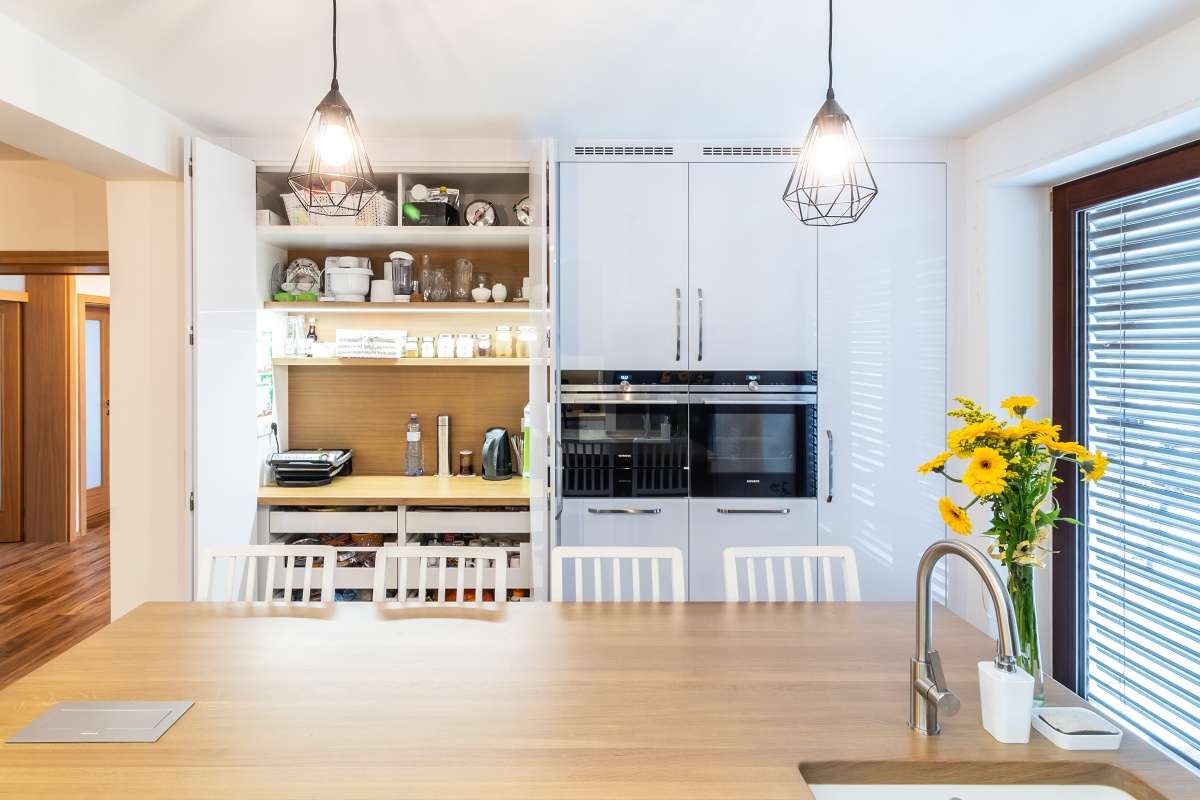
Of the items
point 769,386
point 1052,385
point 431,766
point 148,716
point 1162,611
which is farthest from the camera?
point 769,386

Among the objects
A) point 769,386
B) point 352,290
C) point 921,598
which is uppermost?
point 352,290

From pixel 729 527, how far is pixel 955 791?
74.0 inches

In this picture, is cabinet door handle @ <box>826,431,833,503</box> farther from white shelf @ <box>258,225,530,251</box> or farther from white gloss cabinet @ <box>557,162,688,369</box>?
white shelf @ <box>258,225,530,251</box>

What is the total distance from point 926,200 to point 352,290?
2578 mm

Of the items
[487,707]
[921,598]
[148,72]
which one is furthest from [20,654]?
[921,598]

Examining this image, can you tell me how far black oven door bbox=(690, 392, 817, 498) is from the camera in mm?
3020

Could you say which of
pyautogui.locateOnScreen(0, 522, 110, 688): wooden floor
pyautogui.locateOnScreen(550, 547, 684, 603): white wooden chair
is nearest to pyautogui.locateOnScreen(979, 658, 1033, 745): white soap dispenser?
pyautogui.locateOnScreen(550, 547, 684, 603): white wooden chair

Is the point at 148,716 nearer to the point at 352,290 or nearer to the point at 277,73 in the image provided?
the point at 277,73

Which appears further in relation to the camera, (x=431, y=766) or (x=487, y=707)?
(x=487, y=707)

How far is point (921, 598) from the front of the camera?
3.91 ft

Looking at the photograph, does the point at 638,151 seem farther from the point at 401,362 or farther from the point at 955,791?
the point at 955,791

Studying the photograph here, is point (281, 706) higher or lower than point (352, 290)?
lower

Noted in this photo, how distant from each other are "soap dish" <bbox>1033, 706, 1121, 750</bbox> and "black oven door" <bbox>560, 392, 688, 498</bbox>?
6.07 feet

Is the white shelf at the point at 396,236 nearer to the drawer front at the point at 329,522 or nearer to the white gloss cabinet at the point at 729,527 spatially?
the drawer front at the point at 329,522
